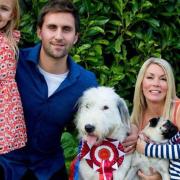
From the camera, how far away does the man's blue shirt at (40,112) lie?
433 centimetres

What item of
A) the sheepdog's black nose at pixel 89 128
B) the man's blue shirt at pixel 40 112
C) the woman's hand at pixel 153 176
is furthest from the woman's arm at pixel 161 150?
the man's blue shirt at pixel 40 112

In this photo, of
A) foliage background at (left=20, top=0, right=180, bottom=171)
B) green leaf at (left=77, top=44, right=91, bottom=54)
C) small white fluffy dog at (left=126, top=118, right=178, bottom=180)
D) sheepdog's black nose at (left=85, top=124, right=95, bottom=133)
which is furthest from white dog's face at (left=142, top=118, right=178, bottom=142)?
green leaf at (left=77, top=44, right=91, bottom=54)

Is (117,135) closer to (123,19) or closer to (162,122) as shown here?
(162,122)

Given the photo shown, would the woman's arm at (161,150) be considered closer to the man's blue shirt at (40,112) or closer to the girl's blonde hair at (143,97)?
the girl's blonde hair at (143,97)

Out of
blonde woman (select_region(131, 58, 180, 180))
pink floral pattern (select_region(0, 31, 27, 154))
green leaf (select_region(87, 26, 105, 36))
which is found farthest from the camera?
green leaf (select_region(87, 26, 105, 36))

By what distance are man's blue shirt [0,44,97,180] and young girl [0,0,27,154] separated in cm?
23

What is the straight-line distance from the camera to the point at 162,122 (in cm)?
435

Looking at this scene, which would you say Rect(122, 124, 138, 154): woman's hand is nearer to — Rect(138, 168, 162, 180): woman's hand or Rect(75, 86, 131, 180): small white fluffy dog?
Rect(75, 86, 131, 180): small white fluffy dog

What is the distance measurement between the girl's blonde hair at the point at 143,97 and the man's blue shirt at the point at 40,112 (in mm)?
491

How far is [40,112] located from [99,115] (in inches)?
19.5

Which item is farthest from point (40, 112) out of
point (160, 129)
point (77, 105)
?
point (160, 129)

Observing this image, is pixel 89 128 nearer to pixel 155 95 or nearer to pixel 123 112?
pixel 123 112

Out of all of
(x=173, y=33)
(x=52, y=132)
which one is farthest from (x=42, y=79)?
(x=173, y=33)

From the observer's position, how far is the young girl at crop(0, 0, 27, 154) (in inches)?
157
